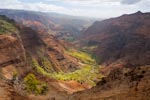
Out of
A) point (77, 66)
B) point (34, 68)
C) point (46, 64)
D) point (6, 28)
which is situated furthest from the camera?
point (77, 66)

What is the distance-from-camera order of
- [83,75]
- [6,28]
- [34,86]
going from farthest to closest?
[83,75] < [6,28] < [34,86]

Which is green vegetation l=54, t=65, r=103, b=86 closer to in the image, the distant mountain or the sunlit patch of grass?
the distant mountain

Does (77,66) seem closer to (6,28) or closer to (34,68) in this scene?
(34,68)

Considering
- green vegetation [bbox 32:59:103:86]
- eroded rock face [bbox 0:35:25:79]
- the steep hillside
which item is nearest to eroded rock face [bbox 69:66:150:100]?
the steep hillside

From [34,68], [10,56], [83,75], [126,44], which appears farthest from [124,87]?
[126,44]

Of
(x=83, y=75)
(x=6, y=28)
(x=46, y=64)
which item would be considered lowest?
(x=83, y=75)

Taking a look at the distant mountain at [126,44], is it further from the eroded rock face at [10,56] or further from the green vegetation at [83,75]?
the eroded rock face at [10,56]
